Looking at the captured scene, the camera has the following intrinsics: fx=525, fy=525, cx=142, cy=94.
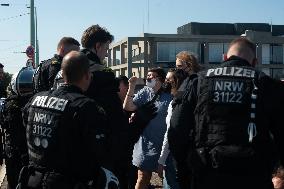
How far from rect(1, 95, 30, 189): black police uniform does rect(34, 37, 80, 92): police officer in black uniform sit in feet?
1.54

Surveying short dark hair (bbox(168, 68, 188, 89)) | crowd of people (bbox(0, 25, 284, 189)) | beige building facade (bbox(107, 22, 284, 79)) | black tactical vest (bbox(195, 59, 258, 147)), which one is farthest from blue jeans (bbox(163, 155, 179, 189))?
beige building facade (bbox(107, 22, 284, 79))

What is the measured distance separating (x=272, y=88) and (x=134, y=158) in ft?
9.93

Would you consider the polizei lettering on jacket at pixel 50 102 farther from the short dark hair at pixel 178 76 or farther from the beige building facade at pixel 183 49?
the beige building facade at pixel 183 49

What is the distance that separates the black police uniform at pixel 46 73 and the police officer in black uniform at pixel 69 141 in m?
1.71

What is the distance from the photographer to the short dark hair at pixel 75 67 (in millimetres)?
3771

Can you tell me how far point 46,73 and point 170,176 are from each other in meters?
1.71

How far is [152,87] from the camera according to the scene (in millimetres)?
6461

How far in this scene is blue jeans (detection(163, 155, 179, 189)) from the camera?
5469 millimetres

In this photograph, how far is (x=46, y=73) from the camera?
5.60 meters

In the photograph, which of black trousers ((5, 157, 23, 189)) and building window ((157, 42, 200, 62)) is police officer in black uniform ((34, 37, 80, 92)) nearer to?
black trousers ((5, 157, 23, 189))

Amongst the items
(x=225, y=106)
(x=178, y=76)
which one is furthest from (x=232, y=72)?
(x=178, y=76)

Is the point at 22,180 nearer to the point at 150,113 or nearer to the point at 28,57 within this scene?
the point at 150,113

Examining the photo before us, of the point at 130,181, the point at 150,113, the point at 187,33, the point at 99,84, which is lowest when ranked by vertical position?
the point at 130,181

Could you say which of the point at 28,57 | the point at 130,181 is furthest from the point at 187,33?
the point at 130,181
